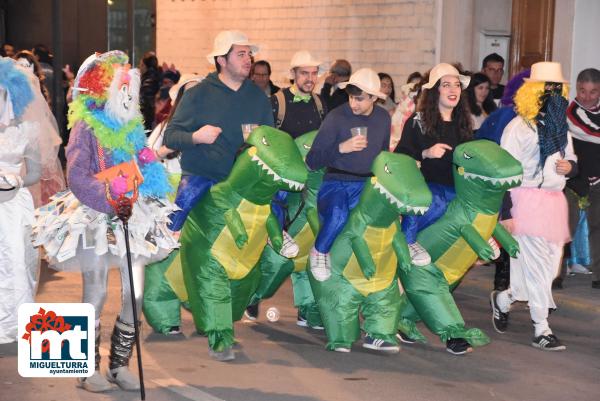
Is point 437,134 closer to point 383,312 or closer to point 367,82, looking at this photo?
point 367,82

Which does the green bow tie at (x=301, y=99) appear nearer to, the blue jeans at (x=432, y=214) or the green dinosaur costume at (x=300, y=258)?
the green dinosaur costume at (x=300, y=258)

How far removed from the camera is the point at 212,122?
8805 millimetres

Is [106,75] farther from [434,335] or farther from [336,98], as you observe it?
[336,98]

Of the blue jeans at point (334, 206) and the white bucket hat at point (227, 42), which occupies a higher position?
the white bucket hat at point (227, 42)

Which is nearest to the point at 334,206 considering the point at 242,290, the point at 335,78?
the point at 242,290

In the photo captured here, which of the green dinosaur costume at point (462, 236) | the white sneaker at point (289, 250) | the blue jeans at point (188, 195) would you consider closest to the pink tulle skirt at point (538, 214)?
the green dinosaur costume at point (462, 236)

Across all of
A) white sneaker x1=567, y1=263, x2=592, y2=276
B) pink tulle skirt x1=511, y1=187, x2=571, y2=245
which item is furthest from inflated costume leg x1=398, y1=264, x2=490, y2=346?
white sneaker x1=567, y1=263, x2=592, y2=276

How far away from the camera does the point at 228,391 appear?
766cm

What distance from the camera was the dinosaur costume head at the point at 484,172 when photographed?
28.3 ft

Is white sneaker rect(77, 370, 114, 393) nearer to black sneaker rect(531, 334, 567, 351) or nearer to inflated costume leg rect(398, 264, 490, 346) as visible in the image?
inflated costume leg rect(398, 264, 490, 346)

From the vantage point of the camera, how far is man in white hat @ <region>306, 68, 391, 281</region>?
29.3ft

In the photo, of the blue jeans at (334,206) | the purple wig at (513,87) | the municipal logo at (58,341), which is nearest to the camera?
the municipal logo at (58,341)

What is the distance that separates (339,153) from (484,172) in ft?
3.52

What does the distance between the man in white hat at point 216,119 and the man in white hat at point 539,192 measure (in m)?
1.94
